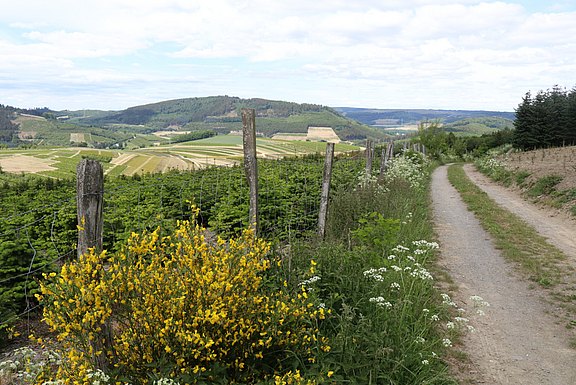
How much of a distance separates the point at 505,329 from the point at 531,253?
4.22 m

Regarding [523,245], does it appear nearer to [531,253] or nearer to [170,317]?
[531,253]

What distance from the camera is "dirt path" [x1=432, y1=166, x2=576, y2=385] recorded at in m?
4.48

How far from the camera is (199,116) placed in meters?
151

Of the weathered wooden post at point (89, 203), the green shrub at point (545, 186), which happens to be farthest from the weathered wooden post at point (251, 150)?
the green shrub at point (545, 186)

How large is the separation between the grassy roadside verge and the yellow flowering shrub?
4.71 metres

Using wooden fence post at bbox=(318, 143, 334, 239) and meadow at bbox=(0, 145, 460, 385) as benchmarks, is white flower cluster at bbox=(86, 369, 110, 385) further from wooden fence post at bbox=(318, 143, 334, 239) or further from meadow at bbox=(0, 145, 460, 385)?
wooden fence post at bbox=(318, 143, 334, 239)

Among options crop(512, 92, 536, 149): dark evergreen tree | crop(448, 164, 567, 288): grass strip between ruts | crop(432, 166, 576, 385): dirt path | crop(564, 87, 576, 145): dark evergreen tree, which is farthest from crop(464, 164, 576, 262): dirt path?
crop(564, 87, 576, 145): dark evergreen tree

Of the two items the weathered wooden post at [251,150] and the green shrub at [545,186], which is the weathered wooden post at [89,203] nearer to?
the weathered wooden post at [251,150]

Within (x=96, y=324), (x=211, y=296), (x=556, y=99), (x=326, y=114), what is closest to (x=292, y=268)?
(x=211, y=296)

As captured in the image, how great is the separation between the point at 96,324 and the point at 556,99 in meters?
54.4

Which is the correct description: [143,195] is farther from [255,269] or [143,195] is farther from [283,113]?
[283,113]

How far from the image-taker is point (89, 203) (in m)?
3.49

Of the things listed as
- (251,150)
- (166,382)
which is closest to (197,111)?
(251,150)

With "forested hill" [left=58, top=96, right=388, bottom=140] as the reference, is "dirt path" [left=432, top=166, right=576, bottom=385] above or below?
below
